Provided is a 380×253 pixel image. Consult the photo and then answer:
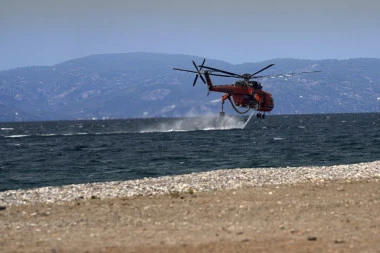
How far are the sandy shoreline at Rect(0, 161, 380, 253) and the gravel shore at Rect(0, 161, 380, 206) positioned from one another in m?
0.09

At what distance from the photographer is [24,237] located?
20422mm

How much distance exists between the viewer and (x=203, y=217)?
23.1 meters

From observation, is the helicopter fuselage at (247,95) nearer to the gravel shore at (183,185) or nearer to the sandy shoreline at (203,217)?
the gravel shore at (183,185)

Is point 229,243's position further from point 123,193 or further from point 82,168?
point 82,168

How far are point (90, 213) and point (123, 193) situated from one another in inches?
247

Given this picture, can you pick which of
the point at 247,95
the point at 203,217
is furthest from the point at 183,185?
the point at 247,95

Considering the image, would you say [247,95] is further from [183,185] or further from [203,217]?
[203,217]

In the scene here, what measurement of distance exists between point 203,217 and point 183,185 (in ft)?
33.8

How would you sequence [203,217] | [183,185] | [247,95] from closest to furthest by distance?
[203,217] < [183,185] < [247,95]

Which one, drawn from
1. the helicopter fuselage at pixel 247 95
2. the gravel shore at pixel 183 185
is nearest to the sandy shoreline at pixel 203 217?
the gravel shore at pixel 183 185

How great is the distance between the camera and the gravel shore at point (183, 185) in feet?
100

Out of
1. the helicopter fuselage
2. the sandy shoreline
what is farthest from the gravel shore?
the helicopter fuselage

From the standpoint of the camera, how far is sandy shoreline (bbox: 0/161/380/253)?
61.2ft

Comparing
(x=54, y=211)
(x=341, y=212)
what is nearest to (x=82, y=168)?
(x=54, y=211)
